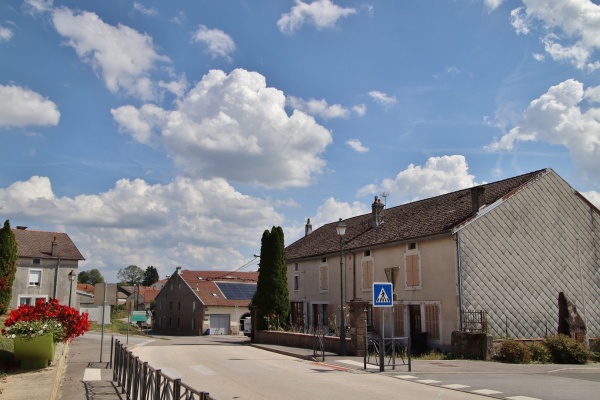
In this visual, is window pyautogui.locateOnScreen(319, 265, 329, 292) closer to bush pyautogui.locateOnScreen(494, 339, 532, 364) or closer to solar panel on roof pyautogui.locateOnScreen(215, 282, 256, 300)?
bush pyautogui.locateOnScreen(494, 339, 532, 364)

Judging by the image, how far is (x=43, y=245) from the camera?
4925 centimetres

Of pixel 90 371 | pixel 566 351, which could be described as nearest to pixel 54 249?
pixel 90 371

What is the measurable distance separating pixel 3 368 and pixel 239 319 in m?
40.0

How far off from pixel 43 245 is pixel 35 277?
328 cm

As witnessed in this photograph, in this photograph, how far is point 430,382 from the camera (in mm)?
14016

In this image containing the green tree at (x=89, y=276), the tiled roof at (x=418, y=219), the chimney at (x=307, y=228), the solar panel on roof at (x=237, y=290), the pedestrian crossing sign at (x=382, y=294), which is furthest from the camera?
the green tree at (x=89, y=276)

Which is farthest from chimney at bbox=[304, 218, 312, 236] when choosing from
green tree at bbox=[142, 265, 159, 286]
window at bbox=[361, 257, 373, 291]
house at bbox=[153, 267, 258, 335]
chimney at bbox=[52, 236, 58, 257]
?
green tree at bbox=[142, 265, 159, 286]

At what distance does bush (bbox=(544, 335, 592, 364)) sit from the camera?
20.4 m

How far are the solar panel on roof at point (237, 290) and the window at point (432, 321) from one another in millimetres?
32494

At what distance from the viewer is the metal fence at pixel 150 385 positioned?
265 inches

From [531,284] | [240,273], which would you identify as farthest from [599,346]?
[240,273]

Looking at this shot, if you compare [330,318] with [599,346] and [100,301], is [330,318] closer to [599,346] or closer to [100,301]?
[599,346]

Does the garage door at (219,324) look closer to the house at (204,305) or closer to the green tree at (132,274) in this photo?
the house at (204,305)

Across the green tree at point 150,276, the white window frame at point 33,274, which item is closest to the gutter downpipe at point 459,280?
the white window frame at point 33,274
